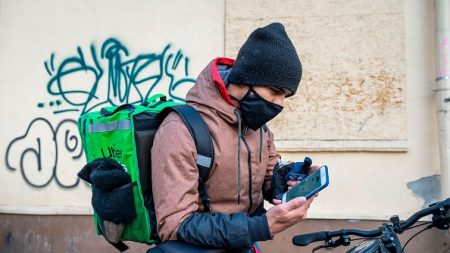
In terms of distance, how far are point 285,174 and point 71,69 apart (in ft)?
11.7

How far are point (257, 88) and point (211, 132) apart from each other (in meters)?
0.27

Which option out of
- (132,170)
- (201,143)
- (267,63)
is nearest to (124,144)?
(132,170)

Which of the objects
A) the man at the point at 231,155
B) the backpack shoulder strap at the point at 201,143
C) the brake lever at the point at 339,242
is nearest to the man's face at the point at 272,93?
the man at the point at 231,155

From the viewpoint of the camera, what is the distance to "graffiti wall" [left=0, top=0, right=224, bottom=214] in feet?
16.2

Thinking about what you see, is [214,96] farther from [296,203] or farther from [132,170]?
[296,203]

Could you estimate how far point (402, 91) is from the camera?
4.53 metres

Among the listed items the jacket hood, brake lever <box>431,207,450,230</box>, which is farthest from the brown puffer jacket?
brake lever <box>431,207,450,230</box>

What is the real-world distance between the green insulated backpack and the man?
53mm

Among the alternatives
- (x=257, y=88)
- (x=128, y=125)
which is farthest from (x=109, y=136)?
(x=257, y=88)

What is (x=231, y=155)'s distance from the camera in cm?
192

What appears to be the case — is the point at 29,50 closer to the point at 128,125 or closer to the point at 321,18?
the point at 321,18

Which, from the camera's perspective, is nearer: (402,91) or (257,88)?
(257,88)

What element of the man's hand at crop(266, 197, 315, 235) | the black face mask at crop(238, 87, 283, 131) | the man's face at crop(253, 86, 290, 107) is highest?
the man's face at crop(253, 86, 290, 107)

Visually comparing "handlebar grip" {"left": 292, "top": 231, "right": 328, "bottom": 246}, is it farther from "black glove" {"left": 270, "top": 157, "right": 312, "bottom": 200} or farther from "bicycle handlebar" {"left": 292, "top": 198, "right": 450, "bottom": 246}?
"black glove" {"left": 270, "top": 157, "right": 312, "bottom": 200}
